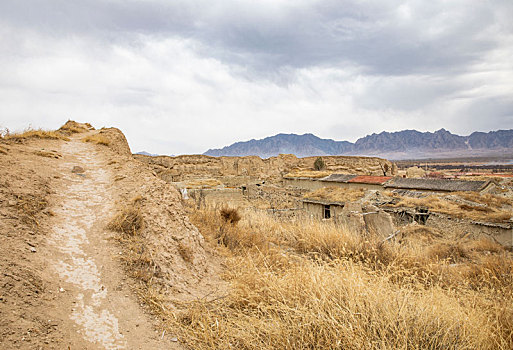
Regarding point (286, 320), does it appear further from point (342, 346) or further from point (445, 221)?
point (445, 221)

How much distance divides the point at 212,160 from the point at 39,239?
1464 inches

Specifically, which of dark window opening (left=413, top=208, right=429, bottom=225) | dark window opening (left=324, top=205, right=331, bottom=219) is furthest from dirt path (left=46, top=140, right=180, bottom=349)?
dark window opening (left=413, top=208, right=429, bottom=225)

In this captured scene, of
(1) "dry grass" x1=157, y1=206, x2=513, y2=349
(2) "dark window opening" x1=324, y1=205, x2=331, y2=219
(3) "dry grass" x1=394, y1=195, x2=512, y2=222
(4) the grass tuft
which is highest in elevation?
(4) the grass tuft

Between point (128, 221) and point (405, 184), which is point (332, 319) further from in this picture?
point (405, 184)

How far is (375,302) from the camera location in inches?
85.0

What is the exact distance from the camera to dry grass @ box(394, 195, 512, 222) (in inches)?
427

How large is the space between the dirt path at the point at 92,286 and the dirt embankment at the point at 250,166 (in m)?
30.8

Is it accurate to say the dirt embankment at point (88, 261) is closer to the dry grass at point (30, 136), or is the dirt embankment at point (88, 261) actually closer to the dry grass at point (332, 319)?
the dry grass at point (332, 319)

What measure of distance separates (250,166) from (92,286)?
39.7m

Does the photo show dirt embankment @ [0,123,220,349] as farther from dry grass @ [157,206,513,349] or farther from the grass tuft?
dry grass @ [157,206,513,349]

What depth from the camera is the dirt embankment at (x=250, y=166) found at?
35875mm

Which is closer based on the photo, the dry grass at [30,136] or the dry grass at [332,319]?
the dry grass at [332,319]

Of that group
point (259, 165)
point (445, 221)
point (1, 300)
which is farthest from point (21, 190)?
point (259, 165)

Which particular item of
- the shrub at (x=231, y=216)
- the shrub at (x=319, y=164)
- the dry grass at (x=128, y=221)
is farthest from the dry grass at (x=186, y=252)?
the shrub at (x=319, y=164)
